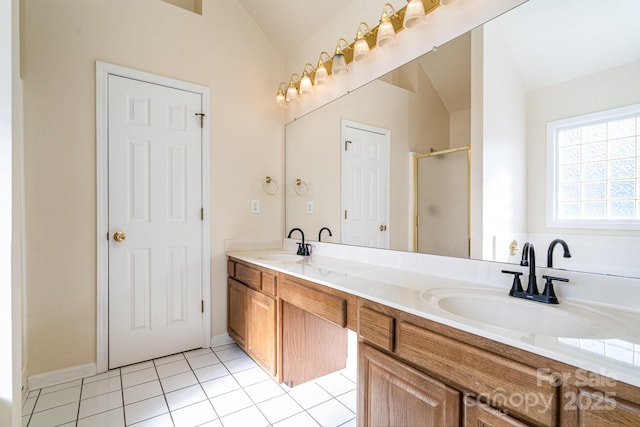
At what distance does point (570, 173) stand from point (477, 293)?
1.88 ft

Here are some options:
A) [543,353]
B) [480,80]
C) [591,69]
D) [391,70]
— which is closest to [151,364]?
[543,353]

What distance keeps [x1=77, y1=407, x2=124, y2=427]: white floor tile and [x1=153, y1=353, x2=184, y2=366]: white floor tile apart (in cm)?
55

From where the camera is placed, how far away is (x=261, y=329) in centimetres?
209

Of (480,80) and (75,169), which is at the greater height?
(480,80)

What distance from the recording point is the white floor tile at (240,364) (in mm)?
2201

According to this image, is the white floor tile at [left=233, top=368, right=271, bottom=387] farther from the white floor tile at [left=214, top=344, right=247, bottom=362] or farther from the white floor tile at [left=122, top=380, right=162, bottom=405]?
the white floor tile at [left=122, top=380, right=162, bottom=405]

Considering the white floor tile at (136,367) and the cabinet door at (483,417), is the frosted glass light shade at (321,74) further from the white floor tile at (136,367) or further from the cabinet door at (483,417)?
the white floor tile at (136,367)

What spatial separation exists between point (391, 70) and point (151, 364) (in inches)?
102

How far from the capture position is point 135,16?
7.34ft

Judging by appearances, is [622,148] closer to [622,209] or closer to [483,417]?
[622,209]

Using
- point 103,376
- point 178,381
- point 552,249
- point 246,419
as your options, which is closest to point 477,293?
point 552,249

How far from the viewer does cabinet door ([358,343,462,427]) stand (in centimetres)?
96

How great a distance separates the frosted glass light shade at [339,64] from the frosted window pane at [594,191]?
159 cm

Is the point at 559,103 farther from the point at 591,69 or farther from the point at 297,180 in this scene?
the point at 297,180
